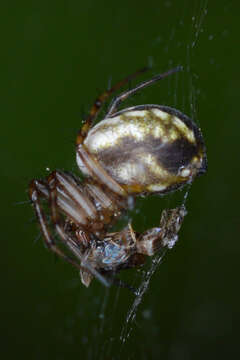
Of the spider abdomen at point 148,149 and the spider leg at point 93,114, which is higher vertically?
the spider leg at point 93,114

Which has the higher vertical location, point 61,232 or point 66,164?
point 61,232

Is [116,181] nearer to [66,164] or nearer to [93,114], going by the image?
[93,114]

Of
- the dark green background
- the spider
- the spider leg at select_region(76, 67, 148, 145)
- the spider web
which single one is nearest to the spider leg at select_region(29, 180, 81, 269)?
the spider

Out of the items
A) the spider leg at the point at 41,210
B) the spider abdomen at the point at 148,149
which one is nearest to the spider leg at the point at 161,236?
the spider abdomen at the point at 148,149

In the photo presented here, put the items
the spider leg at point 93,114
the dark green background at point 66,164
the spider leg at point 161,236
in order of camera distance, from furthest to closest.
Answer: the dark green background at point 66,164
the spider leg at point 161,236
the spider leg at point 93,114

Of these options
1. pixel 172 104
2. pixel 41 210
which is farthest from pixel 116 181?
pixel 172 104

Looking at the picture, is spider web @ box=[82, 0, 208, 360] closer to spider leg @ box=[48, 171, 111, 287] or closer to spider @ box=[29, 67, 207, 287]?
spider @ box=[29, 67, 207, 287]

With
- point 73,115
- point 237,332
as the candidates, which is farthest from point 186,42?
point 237,332

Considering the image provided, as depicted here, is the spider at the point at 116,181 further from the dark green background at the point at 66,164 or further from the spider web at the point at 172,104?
the dark green background at the point at 66,164
